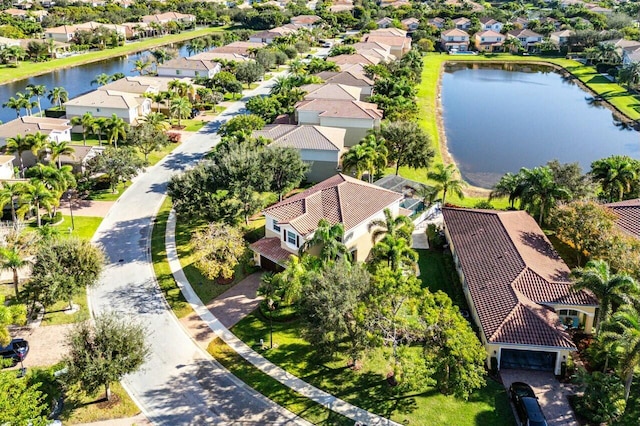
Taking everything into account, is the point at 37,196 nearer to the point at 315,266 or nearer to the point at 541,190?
the point at 315,266

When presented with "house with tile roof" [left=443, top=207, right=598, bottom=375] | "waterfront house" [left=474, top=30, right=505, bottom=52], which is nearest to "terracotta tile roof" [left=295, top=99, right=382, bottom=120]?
"house with tile roof" [left=443, top=207, right=598, bottom=375]

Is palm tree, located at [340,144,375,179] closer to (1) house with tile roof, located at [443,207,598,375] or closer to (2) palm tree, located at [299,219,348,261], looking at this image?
(1) house with tile roof, located at [443,207,598,375]

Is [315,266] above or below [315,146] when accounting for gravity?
below

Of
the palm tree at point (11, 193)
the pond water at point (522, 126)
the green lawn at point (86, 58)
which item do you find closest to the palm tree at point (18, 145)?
the palm tree at point (11, 193)

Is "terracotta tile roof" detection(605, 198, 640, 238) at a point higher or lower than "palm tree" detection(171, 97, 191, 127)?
Result: lower

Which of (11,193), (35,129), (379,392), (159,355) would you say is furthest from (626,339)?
(35,129)

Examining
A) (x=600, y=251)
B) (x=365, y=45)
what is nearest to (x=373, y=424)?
(x=600, y=251)

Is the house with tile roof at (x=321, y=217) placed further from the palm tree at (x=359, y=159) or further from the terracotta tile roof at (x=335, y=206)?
the palm tree at (x=359, y=159)
